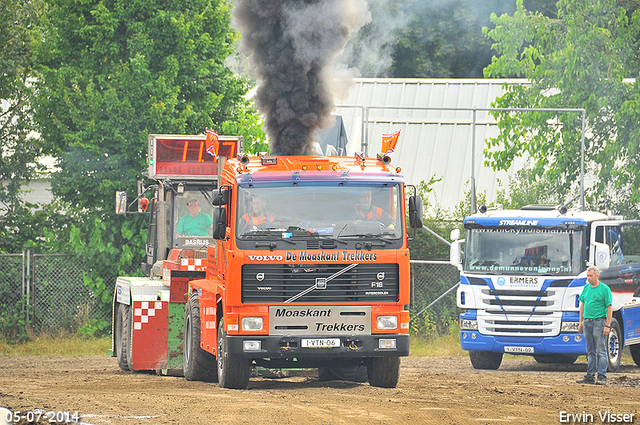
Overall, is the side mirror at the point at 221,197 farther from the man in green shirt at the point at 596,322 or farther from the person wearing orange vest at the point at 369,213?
the man in green shirt at the point at 596,322

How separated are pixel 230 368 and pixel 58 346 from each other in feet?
31.8

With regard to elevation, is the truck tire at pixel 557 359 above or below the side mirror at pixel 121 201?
below

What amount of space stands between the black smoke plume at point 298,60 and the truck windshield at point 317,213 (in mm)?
3496

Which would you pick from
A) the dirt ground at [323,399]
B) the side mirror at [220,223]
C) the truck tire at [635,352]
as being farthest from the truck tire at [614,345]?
the side mirror at [220,223]

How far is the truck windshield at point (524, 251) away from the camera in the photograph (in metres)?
16.8

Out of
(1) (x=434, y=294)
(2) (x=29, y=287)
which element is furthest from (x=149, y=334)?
(1) (x=434, y=294)

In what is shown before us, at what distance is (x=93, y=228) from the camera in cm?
2212

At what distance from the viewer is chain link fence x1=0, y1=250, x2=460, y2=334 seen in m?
21.6

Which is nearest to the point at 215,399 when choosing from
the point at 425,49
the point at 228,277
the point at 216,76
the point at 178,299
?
the point at 228,277

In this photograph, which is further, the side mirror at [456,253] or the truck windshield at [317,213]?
the side mirror at [456,253]

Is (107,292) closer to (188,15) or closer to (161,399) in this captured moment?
(188,15)

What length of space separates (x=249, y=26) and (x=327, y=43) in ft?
4.72

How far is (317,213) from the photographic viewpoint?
39.3ft

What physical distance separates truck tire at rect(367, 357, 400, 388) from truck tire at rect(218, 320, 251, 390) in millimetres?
1685
